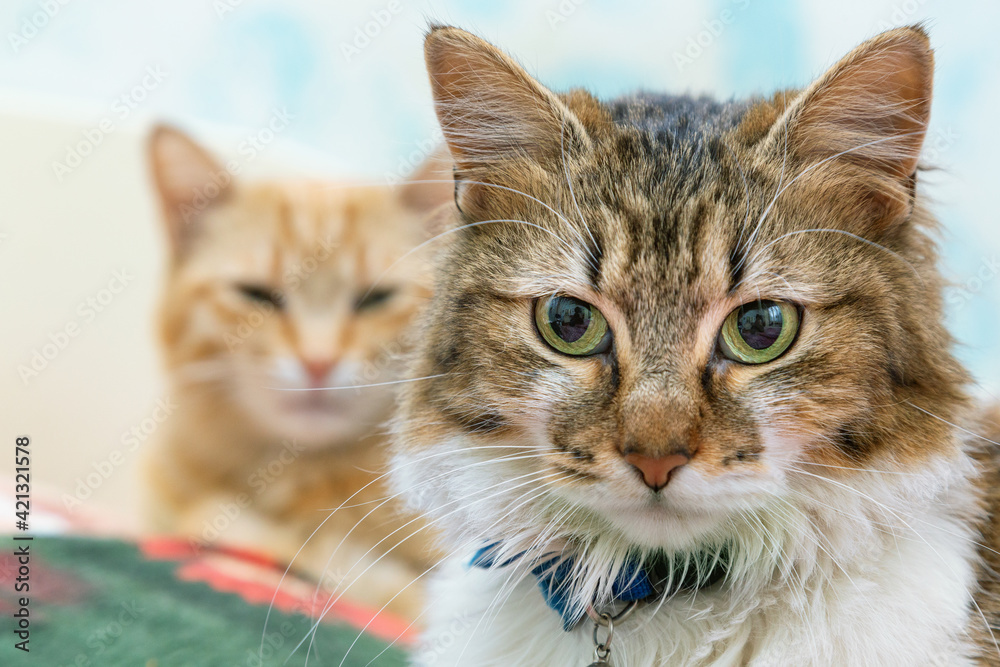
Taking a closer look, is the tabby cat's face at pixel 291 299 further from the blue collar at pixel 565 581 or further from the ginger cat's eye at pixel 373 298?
→ the blue collar at pixel 565 581

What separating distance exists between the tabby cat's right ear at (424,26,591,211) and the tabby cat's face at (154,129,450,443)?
2.97ft

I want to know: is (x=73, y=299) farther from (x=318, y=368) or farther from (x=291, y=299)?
(x=318, y=368)

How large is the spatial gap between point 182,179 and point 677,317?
180 centimetres

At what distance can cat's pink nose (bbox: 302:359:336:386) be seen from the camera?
7.50 feet

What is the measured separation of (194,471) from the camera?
2584 mm

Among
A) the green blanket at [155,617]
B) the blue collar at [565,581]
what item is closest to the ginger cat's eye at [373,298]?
the green blanket at [155,617]

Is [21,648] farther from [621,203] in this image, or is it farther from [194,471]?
[621,203]

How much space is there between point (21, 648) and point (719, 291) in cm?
161

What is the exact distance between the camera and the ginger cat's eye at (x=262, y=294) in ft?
7.81

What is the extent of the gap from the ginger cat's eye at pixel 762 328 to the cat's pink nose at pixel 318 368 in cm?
139

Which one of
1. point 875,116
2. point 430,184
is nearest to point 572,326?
point 875,116

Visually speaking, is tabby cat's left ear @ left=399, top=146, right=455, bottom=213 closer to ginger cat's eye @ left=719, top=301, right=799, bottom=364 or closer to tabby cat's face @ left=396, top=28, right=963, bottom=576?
tabby cat's face @ left=396, top=28, right=963, bottom=576

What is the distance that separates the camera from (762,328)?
116cm

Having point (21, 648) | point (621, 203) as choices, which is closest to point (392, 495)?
point (621, 203)
